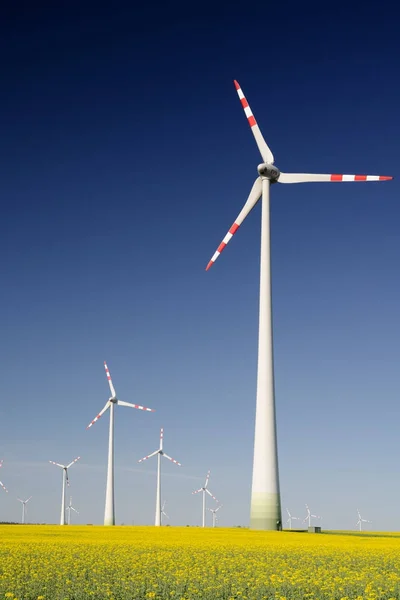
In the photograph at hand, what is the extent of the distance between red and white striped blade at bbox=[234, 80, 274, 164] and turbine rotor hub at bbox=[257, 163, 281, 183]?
1779mm

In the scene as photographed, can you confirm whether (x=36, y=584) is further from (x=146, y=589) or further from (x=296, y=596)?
(x=296, y=596)

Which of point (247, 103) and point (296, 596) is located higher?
point (247, 103)

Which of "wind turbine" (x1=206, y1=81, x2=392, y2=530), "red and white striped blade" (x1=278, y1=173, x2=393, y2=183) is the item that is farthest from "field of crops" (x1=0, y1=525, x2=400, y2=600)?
"red and white striped blade" (x1=278, y1=173, x2=393, y2=183)

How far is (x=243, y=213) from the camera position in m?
82.6

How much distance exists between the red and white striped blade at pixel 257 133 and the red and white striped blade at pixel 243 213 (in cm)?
327

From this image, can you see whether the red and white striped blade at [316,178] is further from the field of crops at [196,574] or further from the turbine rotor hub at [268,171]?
the field of crops at [196,574]

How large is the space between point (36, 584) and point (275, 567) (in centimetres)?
982

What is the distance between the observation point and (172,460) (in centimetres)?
15750

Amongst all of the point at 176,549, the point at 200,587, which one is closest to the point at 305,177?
the point at 176,549

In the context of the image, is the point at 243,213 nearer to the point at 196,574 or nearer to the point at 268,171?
the point at 268,171

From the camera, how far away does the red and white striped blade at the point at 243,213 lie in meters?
81.7

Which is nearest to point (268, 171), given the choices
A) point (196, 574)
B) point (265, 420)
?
point (265, 420)

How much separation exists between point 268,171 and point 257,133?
6.25m

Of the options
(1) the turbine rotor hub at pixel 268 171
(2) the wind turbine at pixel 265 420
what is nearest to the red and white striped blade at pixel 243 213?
(1) the turbine rotor hub at pixel 268 171
